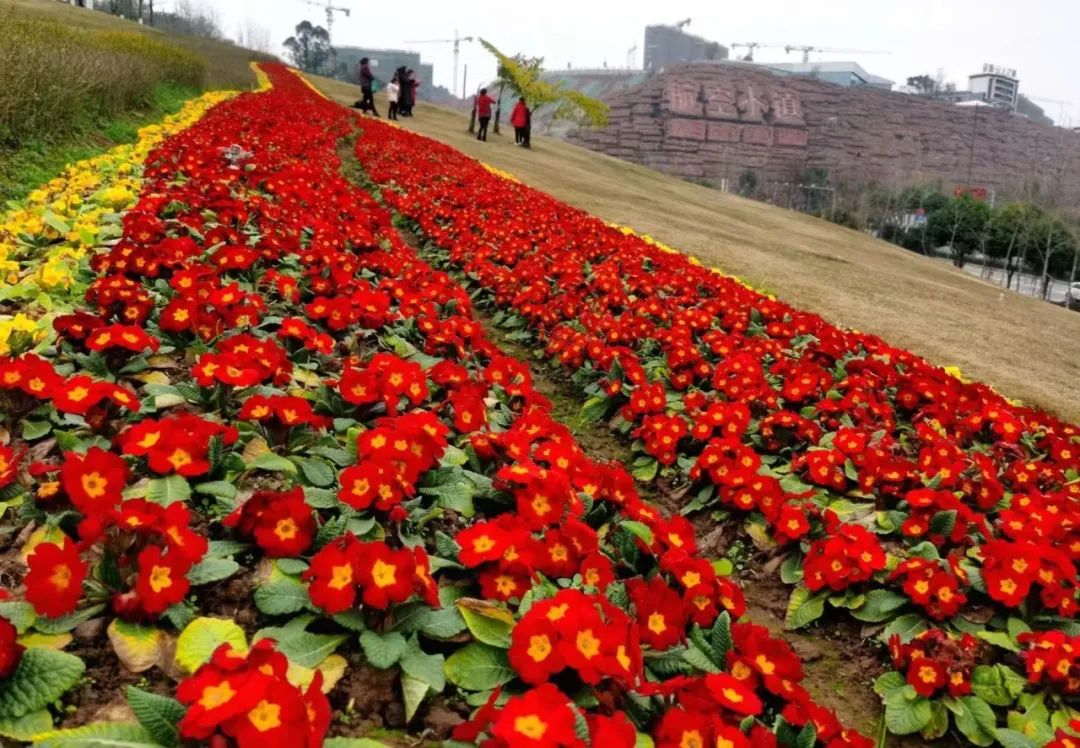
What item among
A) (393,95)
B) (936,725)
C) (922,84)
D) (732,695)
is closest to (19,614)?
(732,695)

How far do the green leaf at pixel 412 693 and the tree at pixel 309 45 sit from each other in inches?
Result: 3882

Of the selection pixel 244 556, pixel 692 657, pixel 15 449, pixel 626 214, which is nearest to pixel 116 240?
pixel 15 449

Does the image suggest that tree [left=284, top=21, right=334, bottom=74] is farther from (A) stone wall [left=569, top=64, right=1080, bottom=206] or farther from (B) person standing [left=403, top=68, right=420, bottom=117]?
(B) person standing [left=403, top=68, right=420, bottom=117]

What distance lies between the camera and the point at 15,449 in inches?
102

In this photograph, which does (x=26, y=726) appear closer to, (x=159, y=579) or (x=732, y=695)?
(x=159, y=579)

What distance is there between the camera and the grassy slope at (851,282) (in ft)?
26.2

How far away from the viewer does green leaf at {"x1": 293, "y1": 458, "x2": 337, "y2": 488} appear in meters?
2.65

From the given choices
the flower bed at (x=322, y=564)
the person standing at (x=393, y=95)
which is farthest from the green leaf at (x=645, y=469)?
the person standing at (x=393, y=95)

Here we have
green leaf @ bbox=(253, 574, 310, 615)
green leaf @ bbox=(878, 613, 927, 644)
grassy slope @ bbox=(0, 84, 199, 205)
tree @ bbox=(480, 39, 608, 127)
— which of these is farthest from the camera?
tree @ bbox=(480, 39, 608, 127)

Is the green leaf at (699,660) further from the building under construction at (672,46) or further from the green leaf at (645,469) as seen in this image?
the building under construction at (672,46)

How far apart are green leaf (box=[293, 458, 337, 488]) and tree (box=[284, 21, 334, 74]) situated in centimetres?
9758

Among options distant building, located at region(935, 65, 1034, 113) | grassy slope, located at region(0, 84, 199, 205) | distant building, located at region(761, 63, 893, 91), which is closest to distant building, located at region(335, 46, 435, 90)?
distant building, located at region(761, 63, 893, 91)

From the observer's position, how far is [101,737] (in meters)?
1.54

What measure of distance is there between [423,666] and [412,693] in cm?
9
